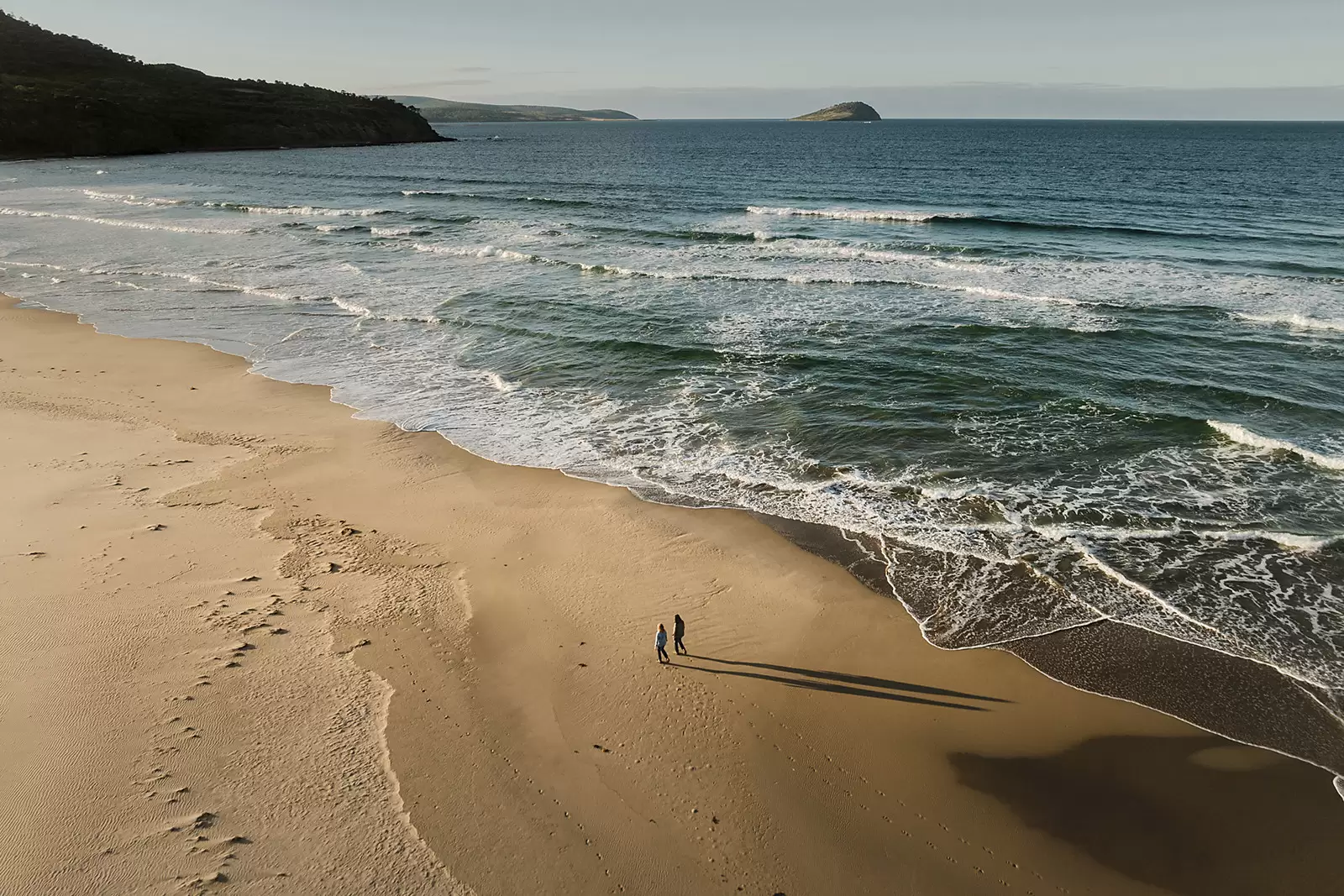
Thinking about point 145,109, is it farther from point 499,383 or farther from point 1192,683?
point 1192,683

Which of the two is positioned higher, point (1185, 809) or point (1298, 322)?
point (1298, 322)

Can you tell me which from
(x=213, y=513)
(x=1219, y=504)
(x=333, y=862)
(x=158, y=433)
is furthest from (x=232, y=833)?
(x=1219, y=504)

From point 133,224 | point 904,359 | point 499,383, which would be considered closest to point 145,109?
point 133,224

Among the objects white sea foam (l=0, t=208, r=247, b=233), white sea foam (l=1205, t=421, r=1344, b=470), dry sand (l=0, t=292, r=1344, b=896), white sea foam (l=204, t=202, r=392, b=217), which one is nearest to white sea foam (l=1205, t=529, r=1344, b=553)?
white sea foam (l=1205, t=421, r=1344, b=470)

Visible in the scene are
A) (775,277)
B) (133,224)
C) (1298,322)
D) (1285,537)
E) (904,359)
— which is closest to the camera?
(1285,537)

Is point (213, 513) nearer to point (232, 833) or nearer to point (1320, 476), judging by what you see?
point (232, 833)

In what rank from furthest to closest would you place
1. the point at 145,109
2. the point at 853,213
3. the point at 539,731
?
the point at 145,109 < the point at 853,213 < the point at 539,731
